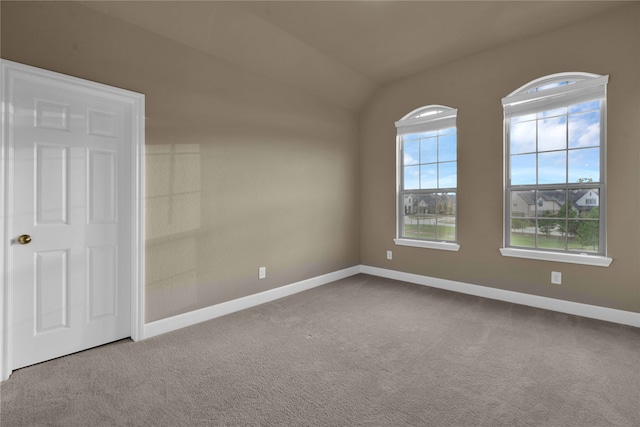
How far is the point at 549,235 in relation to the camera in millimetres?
3445

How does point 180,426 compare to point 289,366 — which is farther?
point 289,366

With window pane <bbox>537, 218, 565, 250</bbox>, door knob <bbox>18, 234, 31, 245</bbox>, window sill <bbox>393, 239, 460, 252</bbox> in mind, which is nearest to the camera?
door knob <bbox>18, 234, 31, 245</bbox>

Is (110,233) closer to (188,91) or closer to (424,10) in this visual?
(188,91)

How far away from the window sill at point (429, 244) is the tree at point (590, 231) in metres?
1.24

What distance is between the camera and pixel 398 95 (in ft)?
15.0

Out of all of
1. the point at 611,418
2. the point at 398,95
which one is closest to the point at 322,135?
the point at 398,95

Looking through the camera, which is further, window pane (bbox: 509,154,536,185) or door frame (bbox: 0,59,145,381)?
window pane (bbox: 509,154,536,185)

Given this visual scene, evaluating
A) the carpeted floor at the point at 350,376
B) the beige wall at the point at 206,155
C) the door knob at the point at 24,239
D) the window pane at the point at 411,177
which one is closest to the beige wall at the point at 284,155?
the beige wall at the point at 206,155

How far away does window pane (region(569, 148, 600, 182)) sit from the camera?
10.3 ft

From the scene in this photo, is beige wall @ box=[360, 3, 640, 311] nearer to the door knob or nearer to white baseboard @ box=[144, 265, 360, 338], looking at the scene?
white baseboard @ box=[144, 265, 360, 338]

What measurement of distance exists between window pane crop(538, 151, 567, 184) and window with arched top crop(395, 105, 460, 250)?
0.91m

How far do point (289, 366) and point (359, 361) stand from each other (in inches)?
20.8

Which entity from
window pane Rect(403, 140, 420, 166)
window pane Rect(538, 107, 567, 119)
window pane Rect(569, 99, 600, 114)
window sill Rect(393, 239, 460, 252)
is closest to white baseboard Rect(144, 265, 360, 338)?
window sill Rect(393, 239, 460, 252)

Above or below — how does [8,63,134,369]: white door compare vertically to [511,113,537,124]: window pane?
below
